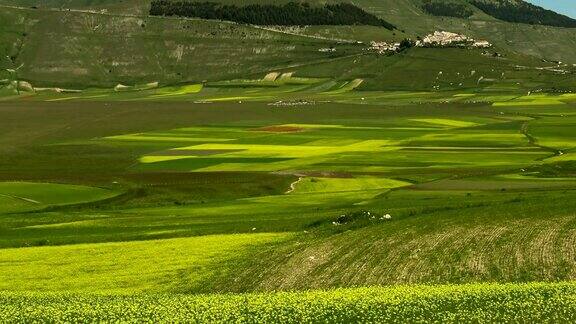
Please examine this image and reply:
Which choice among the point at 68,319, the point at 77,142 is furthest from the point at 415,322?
the point at 77,142

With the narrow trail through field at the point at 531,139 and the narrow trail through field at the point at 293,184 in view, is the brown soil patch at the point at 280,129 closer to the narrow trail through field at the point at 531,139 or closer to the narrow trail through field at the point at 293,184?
the narrow trail through field at the point at 531,139

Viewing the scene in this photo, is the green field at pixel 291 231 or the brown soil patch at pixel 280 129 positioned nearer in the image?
the green field at pixel 291 231

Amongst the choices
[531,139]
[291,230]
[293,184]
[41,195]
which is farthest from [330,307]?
[531,139]

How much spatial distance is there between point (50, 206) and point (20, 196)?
657 cm

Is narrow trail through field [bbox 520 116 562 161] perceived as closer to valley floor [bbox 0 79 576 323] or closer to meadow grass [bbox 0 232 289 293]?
valley floor [bbox 0 79 576 323]

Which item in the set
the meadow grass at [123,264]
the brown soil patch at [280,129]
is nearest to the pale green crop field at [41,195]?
the meadow grass at [123,264]

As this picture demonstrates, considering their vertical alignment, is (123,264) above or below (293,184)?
above

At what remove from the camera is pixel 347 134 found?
479ft

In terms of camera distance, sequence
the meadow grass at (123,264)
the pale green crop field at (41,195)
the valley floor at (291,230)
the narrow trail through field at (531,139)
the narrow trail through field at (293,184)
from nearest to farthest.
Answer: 1. the valley floor at (291,230)
2. the meadow grass at (123,264)
3. the pale green crop field at (41,195)
4. the narrow trail through field at (293,184)
5. the narrow trail through field at (531,139)

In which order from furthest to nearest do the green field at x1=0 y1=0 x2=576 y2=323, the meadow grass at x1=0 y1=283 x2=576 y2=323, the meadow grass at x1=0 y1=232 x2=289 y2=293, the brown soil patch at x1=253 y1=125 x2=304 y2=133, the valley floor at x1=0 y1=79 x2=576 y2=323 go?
the brown soil patch at x1=253 y1=125 x2=304 y2=133 < the meadow grass at x1=0 y1=232 x2=289 y2=293 < the valley floor at x1=0 y1=79 x2=576 y2=323 < the green field at x1=0 y1=0 x2=576 y2=323 < the meadow grass at x1=0 y1=283 x2=576 y2=323

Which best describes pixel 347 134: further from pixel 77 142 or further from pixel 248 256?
pixel 248 256

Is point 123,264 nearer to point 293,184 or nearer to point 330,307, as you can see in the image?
point 330,307

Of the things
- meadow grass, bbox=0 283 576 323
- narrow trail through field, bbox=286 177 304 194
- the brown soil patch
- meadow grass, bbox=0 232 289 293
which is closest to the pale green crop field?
narrow trail through field, bbox=286 177 304 194

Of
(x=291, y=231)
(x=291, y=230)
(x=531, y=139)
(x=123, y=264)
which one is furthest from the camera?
(x=531, y=139)
